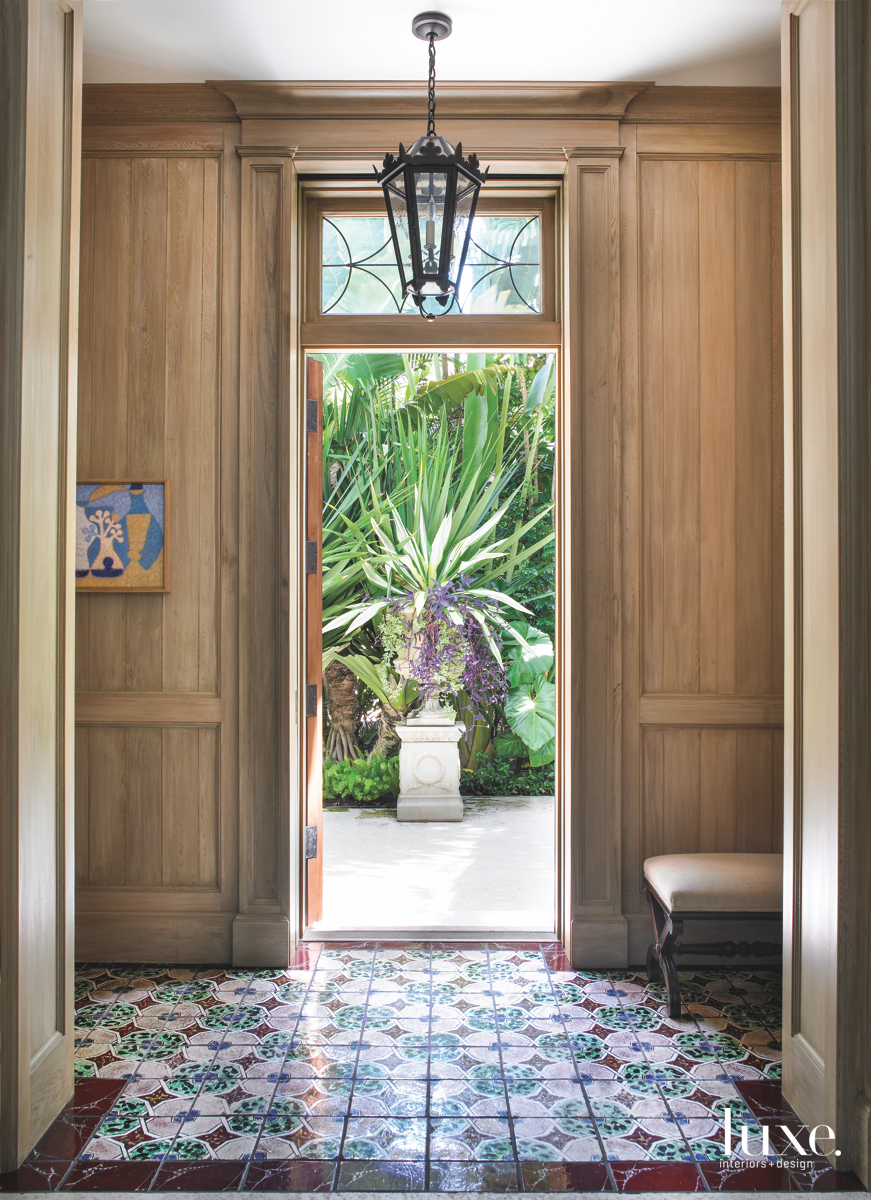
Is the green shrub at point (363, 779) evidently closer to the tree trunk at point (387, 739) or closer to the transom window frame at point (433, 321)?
the tree trunk at point (387, 739)

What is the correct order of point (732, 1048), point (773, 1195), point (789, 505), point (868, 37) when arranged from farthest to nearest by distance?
1. point (732, 1048)
2. point (789, 505)
3. point (868, 37)
4. point (773, 1195)

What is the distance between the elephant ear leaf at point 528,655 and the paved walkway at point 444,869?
0.91 m

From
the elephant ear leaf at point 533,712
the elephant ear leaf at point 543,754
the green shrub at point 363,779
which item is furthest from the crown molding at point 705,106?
the green shrub at point 363,779

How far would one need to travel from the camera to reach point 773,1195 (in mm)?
1751

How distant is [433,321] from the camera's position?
305 centimetres

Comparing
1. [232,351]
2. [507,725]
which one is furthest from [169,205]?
[507,725]

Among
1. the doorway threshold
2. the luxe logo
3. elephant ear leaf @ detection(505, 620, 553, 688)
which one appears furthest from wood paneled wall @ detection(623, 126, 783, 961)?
elephant ear leaf @ detection(505, 620, 553, 688)

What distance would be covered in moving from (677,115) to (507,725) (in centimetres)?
424

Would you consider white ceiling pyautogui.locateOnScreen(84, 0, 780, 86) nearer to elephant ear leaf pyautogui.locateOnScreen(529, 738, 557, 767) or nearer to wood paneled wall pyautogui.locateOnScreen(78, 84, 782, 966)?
wood paneled wall pyautogui.locateOnScreen(78, 84, 782, 966)

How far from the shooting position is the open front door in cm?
318

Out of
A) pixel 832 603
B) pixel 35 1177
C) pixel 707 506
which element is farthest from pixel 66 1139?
pixel 707 506

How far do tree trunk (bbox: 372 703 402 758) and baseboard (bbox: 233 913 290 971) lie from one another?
292 centimetres

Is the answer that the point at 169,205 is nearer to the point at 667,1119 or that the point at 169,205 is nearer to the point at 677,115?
the point at 677,115

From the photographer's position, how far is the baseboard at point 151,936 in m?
2.94
